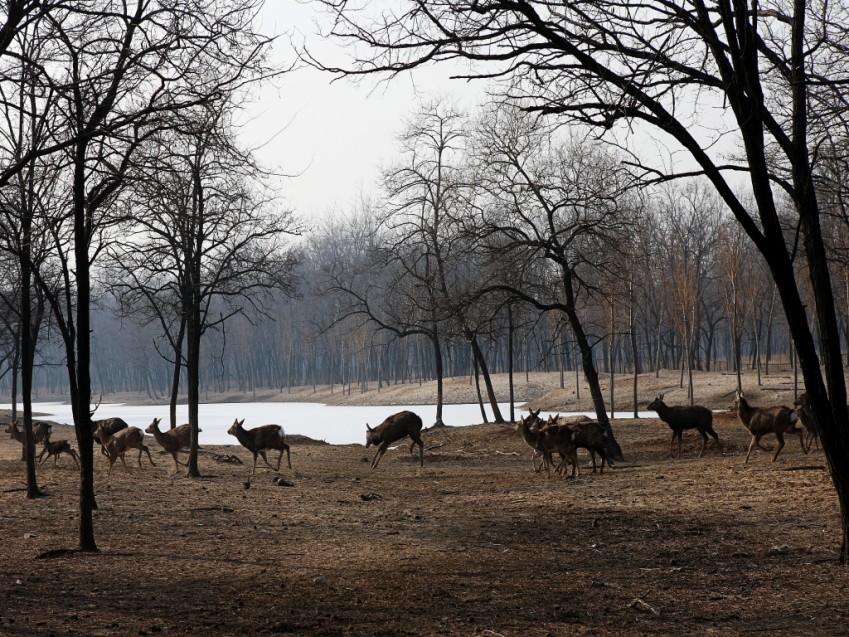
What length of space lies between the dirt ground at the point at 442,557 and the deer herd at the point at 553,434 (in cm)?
94

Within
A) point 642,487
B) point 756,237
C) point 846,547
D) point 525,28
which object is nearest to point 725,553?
point 846,547

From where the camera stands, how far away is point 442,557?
Answer: 9.30m

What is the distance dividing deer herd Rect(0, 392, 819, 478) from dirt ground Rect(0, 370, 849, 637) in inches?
37.0

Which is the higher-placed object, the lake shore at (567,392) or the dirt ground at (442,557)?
the lake shore at (567,392)

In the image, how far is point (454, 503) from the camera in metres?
14.4

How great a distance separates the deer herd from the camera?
18.2 metres

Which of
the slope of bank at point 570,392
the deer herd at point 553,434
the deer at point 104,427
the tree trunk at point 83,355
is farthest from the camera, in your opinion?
the slope of bank at point 570,392

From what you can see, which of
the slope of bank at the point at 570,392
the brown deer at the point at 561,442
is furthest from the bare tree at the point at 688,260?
the brown deer at the point at 561,442

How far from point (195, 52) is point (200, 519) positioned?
671 cm

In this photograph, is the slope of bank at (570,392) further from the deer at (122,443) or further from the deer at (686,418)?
the deer at (686,418)

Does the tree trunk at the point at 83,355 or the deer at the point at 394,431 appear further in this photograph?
the deer at the point at 394,431

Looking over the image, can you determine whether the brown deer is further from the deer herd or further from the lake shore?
the lake shore

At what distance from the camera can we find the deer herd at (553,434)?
59.8ft

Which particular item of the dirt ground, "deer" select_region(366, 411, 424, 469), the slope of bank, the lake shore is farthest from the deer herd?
the lake shore
